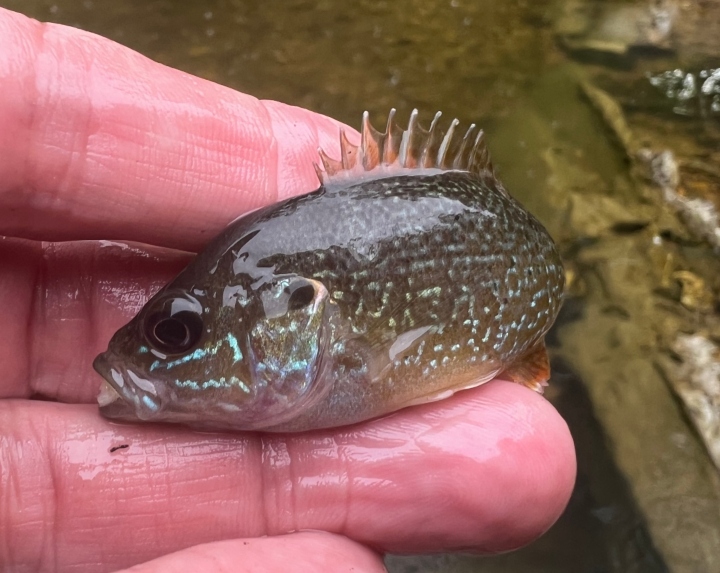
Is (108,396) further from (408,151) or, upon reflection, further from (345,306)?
(408,151)

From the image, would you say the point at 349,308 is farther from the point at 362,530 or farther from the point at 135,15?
the point at 135,15

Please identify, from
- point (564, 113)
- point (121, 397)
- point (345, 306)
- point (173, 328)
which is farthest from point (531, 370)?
point (564, 113)

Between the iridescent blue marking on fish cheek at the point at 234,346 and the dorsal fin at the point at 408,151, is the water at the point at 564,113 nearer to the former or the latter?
the iridescent blue marking on fish cheek at the point at 234,346

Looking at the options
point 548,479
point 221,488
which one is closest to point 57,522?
point 221,488

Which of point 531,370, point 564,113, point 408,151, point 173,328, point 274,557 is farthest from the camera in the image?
point 564,113

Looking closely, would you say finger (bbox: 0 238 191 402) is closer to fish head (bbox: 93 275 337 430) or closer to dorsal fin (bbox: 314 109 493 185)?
fish head (bbox: 93 275 337 430)

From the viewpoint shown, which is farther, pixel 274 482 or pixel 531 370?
pixel 531 370
